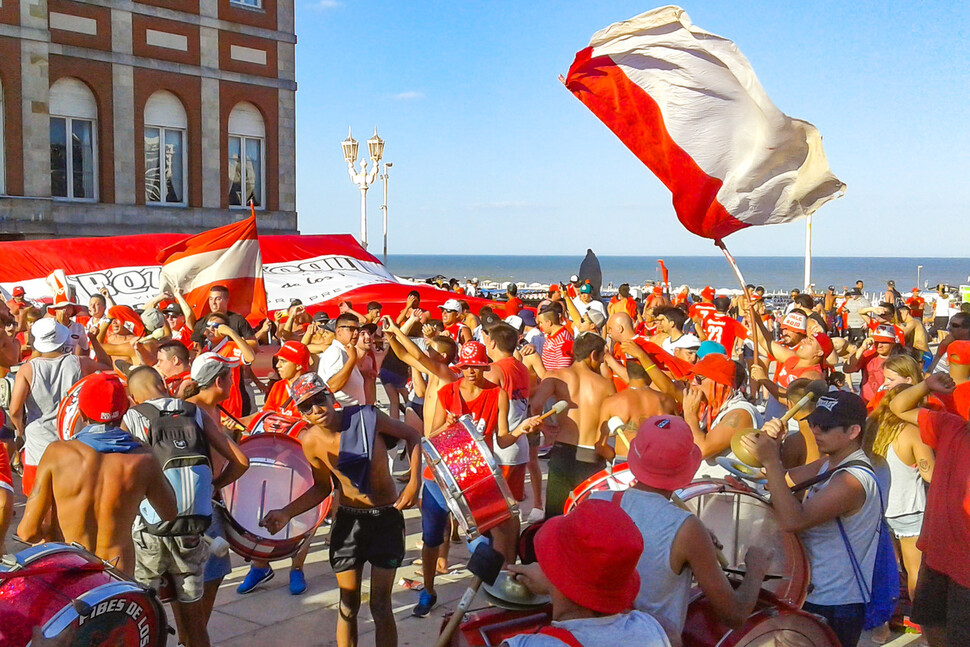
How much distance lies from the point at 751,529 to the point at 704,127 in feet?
12.1

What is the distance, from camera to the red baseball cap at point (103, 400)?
14.8 feet

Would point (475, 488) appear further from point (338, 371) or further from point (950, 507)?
point (338, 371)

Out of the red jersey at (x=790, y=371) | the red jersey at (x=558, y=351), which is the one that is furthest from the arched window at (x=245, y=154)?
the red jersey at (x=790, y=371)

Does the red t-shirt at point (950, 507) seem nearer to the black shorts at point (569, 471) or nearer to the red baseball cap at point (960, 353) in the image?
the red baseball cap at point (960, 353)

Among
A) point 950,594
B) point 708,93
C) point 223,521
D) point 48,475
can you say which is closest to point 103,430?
point 48,475

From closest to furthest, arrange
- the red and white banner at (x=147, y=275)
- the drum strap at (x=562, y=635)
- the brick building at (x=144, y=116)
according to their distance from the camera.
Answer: the drum strap at (x=562, y=635) → the red and white banner at (x=147, y=275) → the brick building at (x=144, y=116)

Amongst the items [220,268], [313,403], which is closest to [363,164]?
[220,268]

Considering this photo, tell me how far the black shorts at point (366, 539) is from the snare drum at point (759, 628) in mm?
2115

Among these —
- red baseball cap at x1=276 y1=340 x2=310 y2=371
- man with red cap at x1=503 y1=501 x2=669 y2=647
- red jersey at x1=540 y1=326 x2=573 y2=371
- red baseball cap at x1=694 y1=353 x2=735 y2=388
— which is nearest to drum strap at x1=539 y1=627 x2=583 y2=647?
man with red cap at x1=503 y1=501 x2=669 y2=647

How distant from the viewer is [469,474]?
4.52m

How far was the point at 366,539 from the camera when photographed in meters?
5.18

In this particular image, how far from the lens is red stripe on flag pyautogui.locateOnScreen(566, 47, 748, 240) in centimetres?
694

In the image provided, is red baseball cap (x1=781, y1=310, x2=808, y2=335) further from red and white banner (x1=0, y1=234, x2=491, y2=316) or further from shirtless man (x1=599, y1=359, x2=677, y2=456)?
red and white banner (x1=0, y1=234, x2=491, y2=316)

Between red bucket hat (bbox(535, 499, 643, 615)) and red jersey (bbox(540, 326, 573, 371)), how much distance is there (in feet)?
25.5
